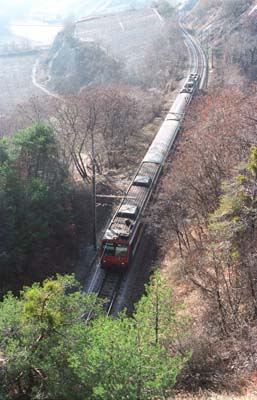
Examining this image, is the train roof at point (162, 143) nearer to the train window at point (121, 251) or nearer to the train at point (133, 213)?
the train at point (133, 213)

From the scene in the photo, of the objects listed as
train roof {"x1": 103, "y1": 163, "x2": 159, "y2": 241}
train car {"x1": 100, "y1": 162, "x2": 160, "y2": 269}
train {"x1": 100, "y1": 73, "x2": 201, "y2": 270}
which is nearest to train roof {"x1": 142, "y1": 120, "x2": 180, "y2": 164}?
train {"x1": 100, "y1": 73, "x2": 201, "y2": 270}

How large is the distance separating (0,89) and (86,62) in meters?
15.5

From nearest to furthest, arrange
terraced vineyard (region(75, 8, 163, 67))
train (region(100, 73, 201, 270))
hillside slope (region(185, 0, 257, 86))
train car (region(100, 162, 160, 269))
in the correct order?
train car (region(100, 162, 160, 269)), train (region(100, 73, 201, 270)), hillside slope (region(185, 0, 257, 86)), terraced vineyard (region(75, 8, 163, 67))

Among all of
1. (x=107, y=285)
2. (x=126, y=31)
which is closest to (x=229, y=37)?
(x=126, y=31)

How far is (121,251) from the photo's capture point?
27.4 m

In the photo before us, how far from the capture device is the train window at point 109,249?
2738cm

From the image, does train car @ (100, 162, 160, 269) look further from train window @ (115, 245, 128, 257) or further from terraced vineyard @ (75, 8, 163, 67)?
terraced vineyard @ (75, 8, 163, 67)

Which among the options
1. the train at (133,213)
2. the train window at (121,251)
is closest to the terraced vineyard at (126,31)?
the train at (133,213)

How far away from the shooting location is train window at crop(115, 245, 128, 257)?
27234 millimetres

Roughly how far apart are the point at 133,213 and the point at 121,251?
2.71m

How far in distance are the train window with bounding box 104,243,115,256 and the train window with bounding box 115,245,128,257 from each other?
0.87 feet

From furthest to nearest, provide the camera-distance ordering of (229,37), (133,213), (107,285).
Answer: (229,37) < (133,213) < (107,285)

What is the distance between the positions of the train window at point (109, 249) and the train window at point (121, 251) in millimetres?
264

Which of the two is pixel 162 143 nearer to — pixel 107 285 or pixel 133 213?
pixel 133 213
